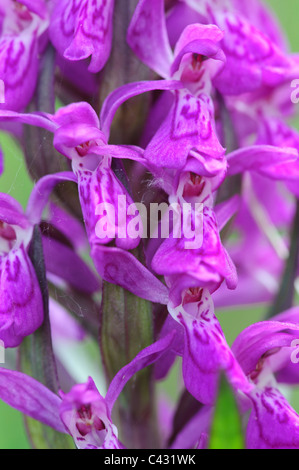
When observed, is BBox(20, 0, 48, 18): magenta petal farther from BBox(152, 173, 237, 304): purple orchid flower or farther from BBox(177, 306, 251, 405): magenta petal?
BBox(177, 306, 251, 405): magenta petal

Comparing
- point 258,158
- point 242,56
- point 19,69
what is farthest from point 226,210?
point 19,69

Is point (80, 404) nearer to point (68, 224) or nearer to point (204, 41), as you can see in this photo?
point (68, 224)

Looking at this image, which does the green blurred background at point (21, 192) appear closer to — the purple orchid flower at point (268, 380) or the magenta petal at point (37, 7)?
the purple orchid flower at point (268, 380)

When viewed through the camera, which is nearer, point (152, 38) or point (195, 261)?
point (195, 261)

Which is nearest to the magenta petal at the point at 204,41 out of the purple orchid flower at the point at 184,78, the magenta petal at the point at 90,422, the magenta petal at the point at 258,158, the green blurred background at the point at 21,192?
the purple orchid flower at the point at 184,78
